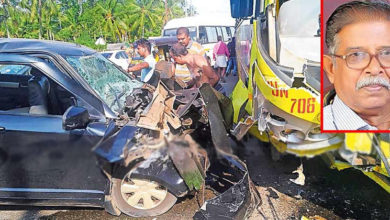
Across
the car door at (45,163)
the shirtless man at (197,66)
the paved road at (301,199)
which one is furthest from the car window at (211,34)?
the car door at (45,163)

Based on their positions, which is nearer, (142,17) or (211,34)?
(211,34)

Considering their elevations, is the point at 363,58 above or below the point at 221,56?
above

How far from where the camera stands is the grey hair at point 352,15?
1.54 m

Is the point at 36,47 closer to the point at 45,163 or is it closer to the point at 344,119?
the point at 45,163

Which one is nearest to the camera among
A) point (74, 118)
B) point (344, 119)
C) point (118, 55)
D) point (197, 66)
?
point (344, 119)

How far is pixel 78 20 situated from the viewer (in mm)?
35875

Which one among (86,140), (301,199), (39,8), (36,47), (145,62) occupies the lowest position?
(301,199)

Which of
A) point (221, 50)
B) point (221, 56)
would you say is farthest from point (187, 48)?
point (221, 50)

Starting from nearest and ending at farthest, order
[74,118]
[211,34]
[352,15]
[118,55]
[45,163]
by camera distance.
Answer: [352,15], [74,118], [45,163], [118,55], [211,34]

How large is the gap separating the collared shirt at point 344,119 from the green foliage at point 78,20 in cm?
3286

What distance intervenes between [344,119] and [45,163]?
228cm

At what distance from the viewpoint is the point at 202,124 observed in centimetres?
301

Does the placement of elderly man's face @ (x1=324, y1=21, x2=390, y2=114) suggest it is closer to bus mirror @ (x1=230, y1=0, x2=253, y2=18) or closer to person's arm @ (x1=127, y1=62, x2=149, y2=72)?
bus mirror @ (x1=230, y1=0, x2=253, y2=18)

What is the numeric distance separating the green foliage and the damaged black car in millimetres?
31088
